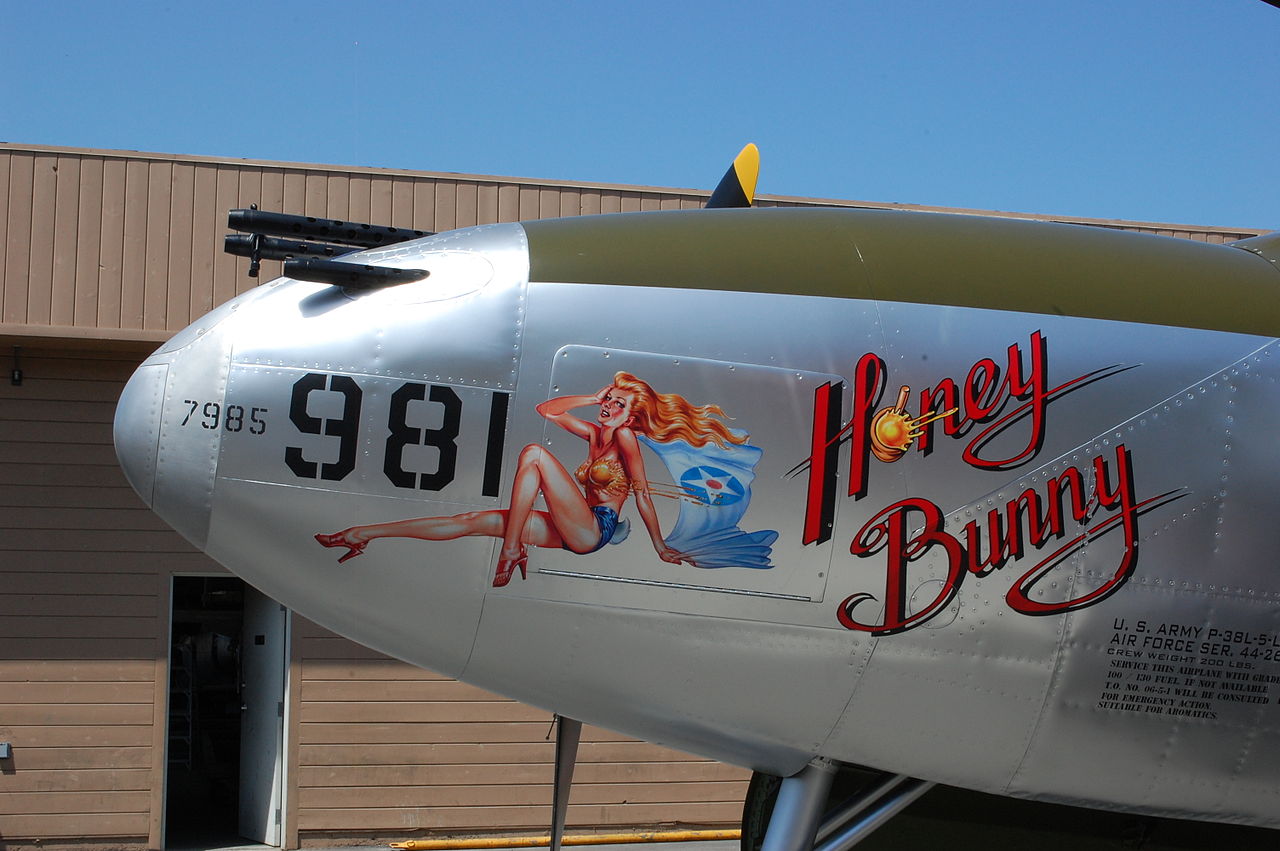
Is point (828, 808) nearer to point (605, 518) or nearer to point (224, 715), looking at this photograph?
point (605, 518)

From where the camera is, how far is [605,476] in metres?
3.82

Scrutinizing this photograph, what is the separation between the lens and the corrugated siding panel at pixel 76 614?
985 cm

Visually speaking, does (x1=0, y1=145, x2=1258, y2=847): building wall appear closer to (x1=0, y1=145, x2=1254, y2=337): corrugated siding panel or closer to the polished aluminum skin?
(x1=0, y1=145, x2=1254, y2=337): corrugated siding panel

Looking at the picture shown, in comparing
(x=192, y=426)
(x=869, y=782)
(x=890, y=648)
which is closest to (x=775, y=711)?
A: (x=890, y=648)

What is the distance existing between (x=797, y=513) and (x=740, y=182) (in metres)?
2.38

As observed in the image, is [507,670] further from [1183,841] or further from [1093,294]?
[1183,841]

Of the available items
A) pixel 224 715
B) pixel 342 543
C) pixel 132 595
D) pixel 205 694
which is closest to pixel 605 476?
pixel 342 543

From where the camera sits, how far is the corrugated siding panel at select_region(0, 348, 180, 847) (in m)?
9.85

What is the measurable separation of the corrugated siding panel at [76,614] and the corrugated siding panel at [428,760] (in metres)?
1.26

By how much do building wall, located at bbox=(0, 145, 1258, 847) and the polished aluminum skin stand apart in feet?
21.7

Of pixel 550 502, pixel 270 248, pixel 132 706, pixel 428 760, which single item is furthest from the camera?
pixel 428 760

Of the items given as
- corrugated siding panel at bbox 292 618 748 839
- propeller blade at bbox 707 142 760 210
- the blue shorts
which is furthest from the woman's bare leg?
corrugated siding panel at bbox 292 618 748 839

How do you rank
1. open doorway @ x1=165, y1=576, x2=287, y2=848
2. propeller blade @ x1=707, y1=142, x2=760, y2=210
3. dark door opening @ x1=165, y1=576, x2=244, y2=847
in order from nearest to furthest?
propeller blade @ x1=707, y1=142, x2=760, y2=210
open doorway @ x1=165, y1=576, x2=287, y2=848
dark door opening @ x1=165, y1=576, x2=244, y2=847

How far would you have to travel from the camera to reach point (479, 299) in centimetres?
397
